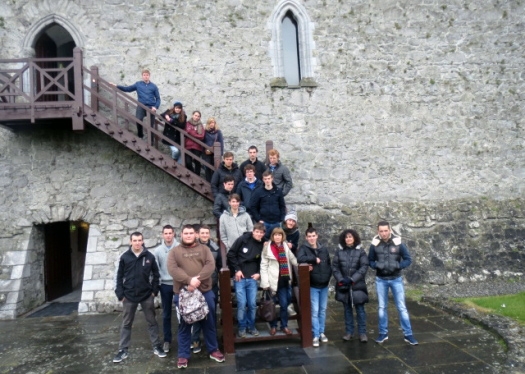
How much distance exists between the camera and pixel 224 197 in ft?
21.4

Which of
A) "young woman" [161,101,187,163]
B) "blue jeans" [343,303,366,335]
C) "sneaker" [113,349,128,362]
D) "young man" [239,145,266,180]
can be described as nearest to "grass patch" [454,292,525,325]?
"blue jeans" [343,303,366,335]

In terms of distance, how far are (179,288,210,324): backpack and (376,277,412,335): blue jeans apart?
2.45 metres

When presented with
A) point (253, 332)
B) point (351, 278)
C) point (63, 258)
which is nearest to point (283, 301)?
point (253, 332)

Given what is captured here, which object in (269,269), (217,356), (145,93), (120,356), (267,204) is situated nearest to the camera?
(217,356)

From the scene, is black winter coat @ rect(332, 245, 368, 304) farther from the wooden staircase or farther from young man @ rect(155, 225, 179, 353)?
the wooden staircase

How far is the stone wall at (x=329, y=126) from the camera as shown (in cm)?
854

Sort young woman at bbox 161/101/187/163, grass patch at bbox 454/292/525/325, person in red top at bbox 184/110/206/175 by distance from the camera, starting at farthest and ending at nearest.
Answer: person in red top at bbox 184/110/206/175 < young woman at bbox 161/101/187/163 < grass patch at bbox 454/292/525/325

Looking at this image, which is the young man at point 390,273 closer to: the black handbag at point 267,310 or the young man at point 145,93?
the black handbag at point 267,310

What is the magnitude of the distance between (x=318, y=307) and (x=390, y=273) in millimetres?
1120

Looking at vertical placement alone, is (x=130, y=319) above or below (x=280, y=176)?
below

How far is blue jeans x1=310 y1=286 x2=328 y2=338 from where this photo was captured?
5.70 m

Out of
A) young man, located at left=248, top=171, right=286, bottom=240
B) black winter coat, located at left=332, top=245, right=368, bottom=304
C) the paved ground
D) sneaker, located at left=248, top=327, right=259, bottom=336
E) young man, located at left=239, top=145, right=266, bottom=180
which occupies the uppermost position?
young man, located at left=239, top=145, right=266, bottom=180

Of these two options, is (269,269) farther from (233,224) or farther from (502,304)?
(502,304)

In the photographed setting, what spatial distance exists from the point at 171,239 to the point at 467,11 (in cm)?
878
